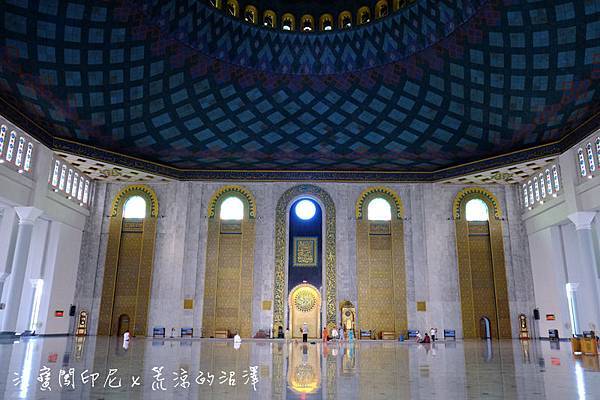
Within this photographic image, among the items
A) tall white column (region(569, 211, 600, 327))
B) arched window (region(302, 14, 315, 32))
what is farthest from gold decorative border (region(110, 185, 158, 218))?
tall white column (region(569, 211, 600, 327))

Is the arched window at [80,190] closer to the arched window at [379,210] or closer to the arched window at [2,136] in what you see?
the arched window at [2,136]

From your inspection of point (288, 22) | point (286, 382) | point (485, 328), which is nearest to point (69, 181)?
point (288, 22)

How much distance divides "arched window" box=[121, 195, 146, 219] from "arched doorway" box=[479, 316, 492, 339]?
15380 millimetres

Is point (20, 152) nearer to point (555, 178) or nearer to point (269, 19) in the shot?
point (269, 19)

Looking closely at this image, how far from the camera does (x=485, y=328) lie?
19.4 m

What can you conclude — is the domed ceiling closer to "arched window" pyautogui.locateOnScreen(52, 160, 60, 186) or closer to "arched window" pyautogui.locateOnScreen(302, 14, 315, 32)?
"arched window" pyautogui.locateOnScreen(302, 14, 315, 32)

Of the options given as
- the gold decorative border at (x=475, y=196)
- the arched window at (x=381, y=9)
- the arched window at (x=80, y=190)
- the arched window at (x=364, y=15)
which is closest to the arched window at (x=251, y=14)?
the arched window at (x=364, y=15)

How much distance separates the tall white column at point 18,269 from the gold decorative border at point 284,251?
943cm

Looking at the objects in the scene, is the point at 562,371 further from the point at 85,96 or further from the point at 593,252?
the point at 85,96

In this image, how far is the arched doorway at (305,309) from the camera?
19828 millimetres

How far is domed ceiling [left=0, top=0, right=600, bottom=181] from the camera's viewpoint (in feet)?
45.0

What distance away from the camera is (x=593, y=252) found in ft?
51.1

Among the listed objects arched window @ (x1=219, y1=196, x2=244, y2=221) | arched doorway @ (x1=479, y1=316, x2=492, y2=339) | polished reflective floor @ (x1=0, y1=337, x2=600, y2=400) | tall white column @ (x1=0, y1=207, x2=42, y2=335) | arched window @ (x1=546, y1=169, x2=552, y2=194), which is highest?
arched window @ (x1=546, y1=169, x2=552, y2=194)

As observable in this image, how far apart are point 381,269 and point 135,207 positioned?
1135cm
